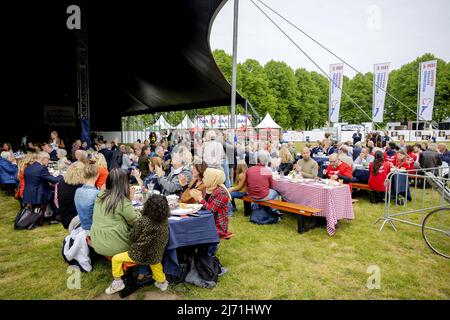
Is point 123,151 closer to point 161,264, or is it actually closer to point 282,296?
point 161,264

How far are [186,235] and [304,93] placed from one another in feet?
152

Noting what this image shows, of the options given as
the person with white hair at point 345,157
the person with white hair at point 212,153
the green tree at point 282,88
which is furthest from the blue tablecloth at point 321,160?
the green tree at point 282,88

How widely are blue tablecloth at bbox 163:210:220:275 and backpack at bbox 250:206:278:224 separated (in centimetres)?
264

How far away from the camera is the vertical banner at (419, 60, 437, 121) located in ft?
68.4

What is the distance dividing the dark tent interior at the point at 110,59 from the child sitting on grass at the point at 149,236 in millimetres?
6637

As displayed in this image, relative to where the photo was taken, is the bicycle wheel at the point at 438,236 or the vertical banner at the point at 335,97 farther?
the vertical banner at the point at 335,97

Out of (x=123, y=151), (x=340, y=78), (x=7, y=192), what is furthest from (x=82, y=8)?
(x=340, y=78)

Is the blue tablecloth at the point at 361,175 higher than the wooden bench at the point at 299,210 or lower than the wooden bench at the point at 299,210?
higher

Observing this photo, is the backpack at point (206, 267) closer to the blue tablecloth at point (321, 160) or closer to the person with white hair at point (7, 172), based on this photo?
the person with white hair at point (7, 172)

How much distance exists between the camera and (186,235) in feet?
11.3

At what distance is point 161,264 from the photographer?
351 centimetres

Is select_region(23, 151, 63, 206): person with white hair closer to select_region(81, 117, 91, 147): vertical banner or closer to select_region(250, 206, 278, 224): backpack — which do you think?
select_region(250, 206, 278, 224): backpack

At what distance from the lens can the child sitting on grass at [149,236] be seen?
3076 millimetres
